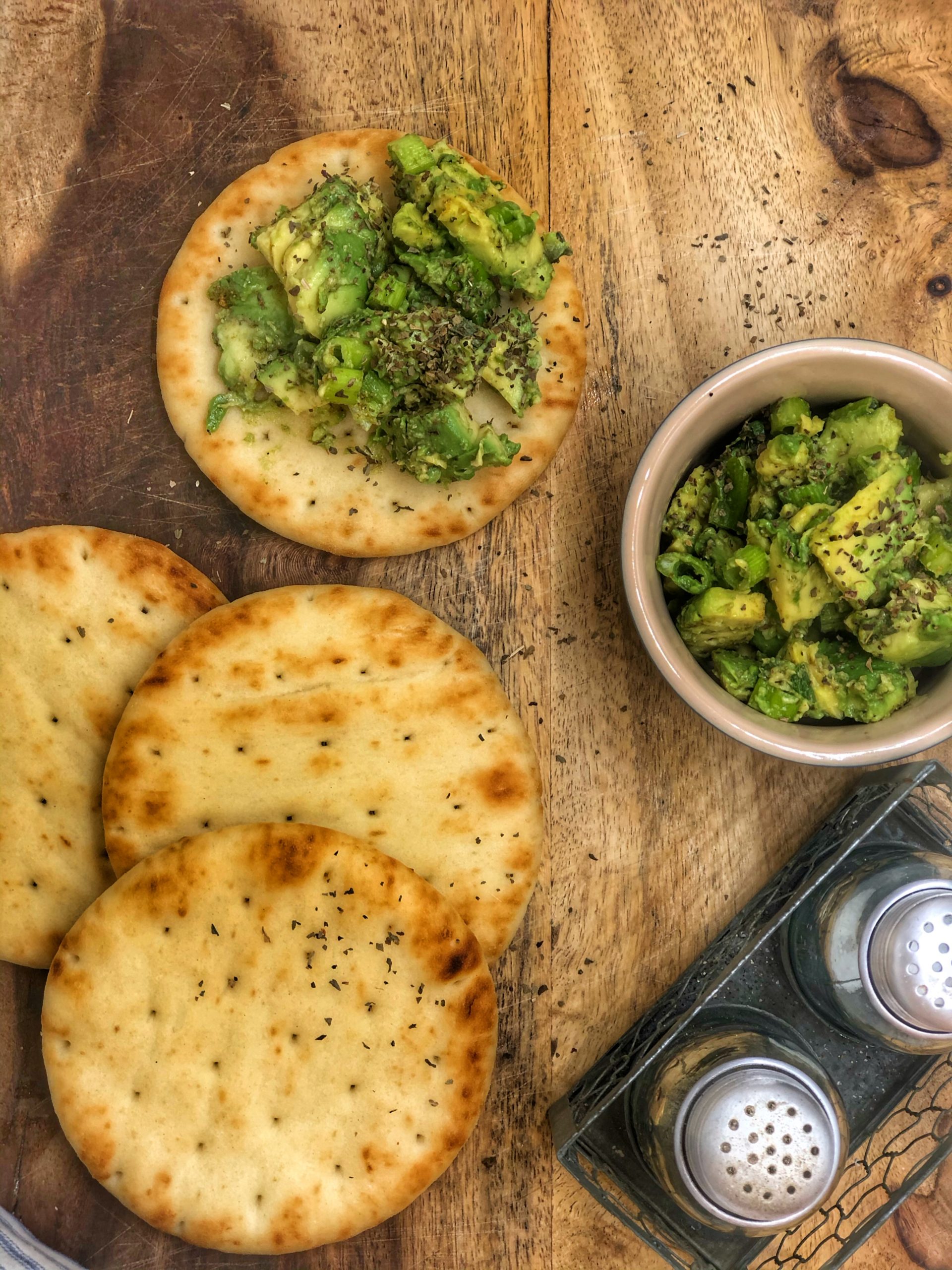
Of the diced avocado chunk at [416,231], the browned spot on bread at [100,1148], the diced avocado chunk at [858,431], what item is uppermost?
the diced avocado chunk at [858,431]

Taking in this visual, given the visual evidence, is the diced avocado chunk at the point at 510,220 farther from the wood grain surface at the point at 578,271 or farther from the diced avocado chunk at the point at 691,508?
the diced avocado chunk at the point at 691,508

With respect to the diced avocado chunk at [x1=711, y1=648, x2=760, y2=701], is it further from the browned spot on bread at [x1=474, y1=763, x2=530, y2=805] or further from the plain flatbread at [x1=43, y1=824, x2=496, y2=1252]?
the plain flatbread at [x1=43, y1=824, x2=496, y2=1252]

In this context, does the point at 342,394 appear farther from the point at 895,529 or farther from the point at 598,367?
the point at 895,529

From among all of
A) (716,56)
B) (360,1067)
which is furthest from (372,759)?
(716,56)

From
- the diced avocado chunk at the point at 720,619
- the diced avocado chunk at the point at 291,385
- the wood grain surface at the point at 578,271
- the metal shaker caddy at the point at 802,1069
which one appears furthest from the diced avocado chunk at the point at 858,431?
the diced avocado chunk at the point at 291,385

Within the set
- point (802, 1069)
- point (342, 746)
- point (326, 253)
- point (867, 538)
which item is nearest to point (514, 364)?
point (326, 253)

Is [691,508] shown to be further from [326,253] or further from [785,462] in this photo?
[326,253]
